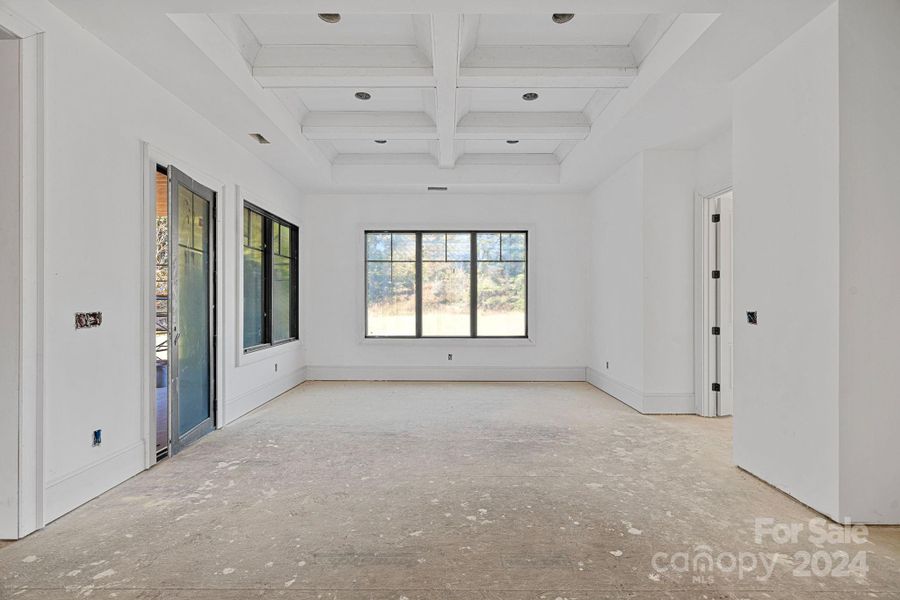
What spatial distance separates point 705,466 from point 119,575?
12.1 ft

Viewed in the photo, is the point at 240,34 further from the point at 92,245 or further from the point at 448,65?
the point at 92,245

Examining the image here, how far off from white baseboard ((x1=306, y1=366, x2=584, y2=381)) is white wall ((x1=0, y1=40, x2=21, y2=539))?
195 inches

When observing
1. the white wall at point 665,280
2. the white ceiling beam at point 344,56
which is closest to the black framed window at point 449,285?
the white wall at point 665,280

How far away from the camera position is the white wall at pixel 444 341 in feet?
24.6

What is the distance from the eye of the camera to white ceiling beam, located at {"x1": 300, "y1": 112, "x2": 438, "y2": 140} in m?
5.30

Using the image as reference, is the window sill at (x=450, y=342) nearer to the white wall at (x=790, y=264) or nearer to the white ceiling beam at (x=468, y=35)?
the white wall at (x=790, y=264)

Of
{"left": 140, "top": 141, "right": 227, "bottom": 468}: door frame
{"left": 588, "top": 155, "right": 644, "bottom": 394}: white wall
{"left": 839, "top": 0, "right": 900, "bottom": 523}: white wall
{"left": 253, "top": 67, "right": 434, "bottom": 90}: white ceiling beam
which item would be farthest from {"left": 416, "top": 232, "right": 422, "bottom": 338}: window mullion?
{"left": 839, "top": 0, "right": 900, "bottom": 523}: white wall

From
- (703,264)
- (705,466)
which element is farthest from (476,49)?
(705,466)

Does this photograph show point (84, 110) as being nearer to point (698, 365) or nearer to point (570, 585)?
point (570, 585)

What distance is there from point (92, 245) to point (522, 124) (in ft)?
13.3

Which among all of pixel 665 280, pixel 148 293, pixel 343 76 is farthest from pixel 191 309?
pixel 665 280

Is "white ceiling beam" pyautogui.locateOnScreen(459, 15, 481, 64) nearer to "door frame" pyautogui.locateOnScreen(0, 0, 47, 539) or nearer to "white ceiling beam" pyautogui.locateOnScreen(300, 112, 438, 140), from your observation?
"white ceiling beam" pyautogui.locateOnScreen(300, 112, 438, 140)

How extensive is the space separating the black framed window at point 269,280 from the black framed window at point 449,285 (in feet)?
3.71

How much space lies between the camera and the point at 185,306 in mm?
4188
